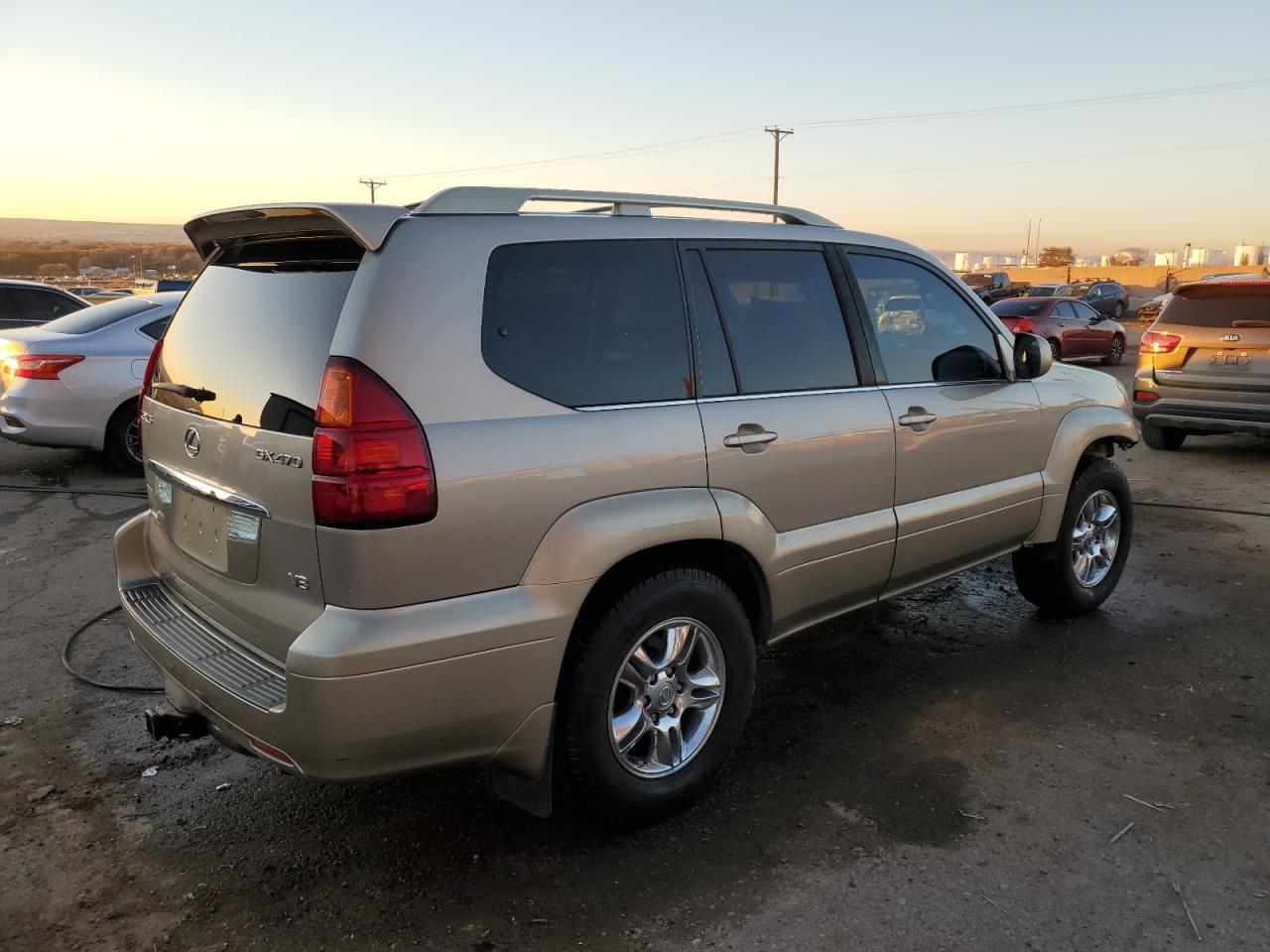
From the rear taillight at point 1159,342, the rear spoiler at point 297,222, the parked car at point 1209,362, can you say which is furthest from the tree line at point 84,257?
the rear spoiler at point 297,222

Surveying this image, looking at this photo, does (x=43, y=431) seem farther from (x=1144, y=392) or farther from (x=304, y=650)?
(x=1144, y=392)

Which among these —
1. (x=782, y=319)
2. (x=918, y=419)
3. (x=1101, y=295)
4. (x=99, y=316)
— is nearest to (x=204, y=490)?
(x=782, y=319)

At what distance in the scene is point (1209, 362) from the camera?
869cm

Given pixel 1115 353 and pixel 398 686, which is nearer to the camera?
pixel 398 686

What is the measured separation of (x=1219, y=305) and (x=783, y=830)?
8122mm

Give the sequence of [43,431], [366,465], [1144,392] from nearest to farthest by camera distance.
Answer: [366,465]
[43,431]
[1144,392]

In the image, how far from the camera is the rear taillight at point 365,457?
2.31 m

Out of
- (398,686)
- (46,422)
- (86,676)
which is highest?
(398,686)

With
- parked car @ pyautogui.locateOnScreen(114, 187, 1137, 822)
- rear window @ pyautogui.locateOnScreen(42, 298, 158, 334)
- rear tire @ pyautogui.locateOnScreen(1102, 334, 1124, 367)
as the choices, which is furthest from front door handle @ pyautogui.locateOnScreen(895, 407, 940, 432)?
rear tire @ pyautogui.locateOnScreen(1102, 334, 1124, 367)

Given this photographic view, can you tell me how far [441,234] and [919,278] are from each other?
7.61ft

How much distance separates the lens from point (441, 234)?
8.38ft

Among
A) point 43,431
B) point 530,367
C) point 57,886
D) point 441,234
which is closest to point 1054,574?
point 530,367

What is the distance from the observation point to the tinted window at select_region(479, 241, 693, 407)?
2.62 metres

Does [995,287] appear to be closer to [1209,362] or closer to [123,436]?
[1209,362]
